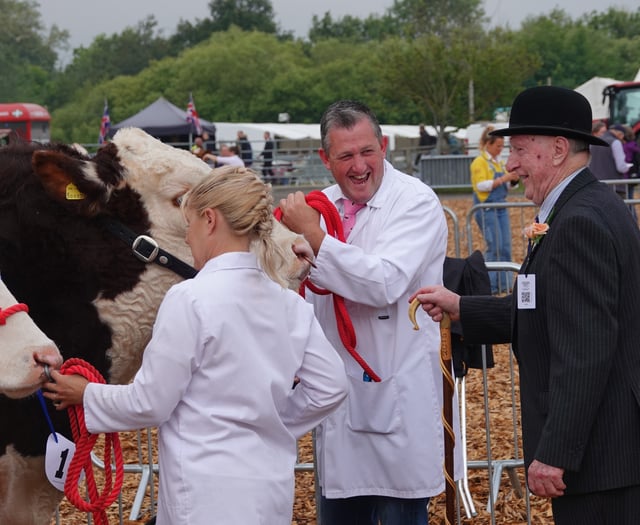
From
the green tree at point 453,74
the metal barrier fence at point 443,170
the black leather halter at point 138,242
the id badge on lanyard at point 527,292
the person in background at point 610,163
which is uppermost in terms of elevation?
the green tree at point 453,74

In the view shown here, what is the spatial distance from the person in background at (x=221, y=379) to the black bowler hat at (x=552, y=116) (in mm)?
918

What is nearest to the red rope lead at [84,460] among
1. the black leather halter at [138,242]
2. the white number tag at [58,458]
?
the white number tag at [58,458]

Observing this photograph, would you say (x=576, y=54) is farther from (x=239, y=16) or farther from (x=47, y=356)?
(x=47, y=356)

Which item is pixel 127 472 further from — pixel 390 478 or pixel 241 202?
pixel 241 202

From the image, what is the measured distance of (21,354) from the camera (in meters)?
2.95

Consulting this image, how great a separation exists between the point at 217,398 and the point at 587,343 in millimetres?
1167

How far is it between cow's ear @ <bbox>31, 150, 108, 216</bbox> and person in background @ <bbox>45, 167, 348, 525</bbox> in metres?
0.67

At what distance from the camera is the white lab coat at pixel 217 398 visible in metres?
2.95

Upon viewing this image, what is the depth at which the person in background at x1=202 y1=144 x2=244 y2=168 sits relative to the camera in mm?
21097

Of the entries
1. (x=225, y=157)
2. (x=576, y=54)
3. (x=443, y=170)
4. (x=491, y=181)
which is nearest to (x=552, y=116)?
(x=491, y=181)

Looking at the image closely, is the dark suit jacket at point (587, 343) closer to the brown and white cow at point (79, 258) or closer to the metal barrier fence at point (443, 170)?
the brown and white cow at point (79, 258)

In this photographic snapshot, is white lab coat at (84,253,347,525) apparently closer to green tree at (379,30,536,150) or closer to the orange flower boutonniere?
the orange flower boutonniere

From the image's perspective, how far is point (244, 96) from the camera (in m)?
69.2

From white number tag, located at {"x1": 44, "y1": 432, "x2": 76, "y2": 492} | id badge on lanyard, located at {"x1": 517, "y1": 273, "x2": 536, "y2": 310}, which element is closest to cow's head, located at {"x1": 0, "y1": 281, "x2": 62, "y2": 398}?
white number tag, located at {"x1": 44, "y1": 432, "x2": 76, "y2": 492}
